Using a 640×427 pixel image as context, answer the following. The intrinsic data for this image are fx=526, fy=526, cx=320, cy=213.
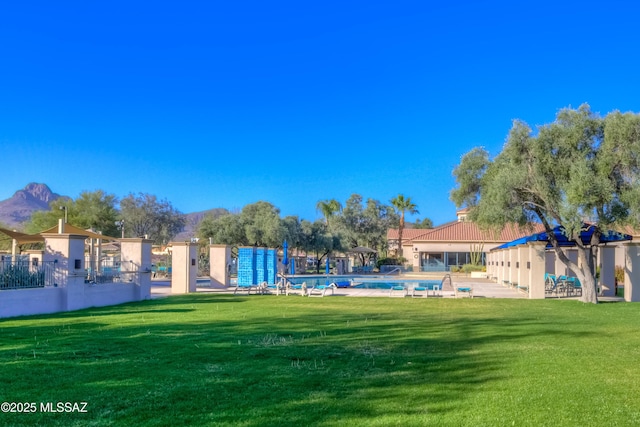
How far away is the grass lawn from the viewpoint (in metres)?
5.09

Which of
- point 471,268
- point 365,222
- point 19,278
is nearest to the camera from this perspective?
point 19,278

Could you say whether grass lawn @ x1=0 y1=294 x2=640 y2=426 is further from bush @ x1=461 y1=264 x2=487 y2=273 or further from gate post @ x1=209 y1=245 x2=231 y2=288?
bush @ x1=461 y1=264 x2=487 y2=273

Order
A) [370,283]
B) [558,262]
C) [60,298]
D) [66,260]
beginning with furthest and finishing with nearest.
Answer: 1. [370,283]
2. [558,262]
3. [66,260]
4. [60,298]

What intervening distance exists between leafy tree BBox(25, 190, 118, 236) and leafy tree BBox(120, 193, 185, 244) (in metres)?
4.48

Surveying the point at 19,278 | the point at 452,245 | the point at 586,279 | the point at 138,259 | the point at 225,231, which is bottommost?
the point at 586,279

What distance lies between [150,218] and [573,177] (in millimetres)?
51313

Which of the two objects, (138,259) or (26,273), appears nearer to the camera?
(26,273)

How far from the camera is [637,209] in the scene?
1761 cm

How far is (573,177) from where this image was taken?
18000 millimetres

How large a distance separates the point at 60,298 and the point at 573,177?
671 inches

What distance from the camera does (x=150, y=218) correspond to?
60781mm

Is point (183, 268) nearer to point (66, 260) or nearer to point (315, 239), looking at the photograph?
point (66, 260)

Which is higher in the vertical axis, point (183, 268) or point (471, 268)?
point (183, 268)

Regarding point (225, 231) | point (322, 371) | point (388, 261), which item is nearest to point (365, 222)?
point (388, 261)
